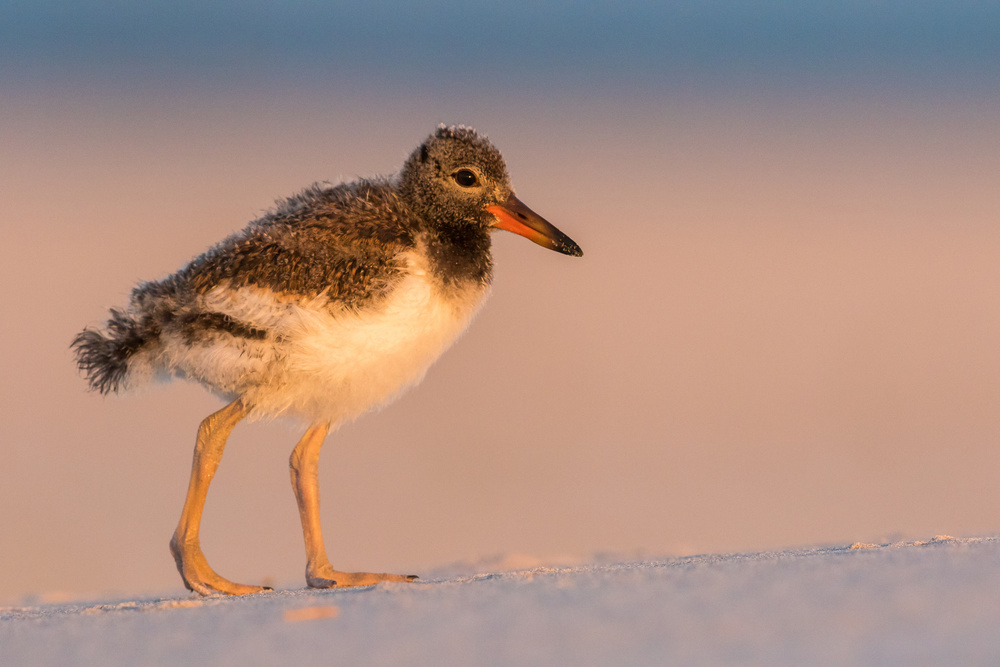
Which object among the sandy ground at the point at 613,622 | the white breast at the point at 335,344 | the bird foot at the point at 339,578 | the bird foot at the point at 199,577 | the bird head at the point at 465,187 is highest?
the bird head at the point at 465,187

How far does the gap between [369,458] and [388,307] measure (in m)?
3.38

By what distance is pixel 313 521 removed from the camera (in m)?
4.59

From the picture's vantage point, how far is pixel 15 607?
171 inches

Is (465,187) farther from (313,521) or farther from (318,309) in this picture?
(313,521)

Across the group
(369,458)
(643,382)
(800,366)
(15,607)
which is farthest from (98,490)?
(800,366)

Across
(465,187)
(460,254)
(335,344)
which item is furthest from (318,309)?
(465,187)

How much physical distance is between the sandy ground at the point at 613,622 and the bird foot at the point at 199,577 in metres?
0.78

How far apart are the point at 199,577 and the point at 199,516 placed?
22 centimetres

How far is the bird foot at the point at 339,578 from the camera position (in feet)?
14.3

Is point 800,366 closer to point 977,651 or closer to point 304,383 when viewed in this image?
point 304,383

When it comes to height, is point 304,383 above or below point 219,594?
above

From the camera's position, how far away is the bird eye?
4605mm

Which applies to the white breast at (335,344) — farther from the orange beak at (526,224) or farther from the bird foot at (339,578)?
the bird foot at (339,578)

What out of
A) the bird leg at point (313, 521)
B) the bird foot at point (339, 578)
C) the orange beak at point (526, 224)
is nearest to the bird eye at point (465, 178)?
the orange beak at point (526, 224)
